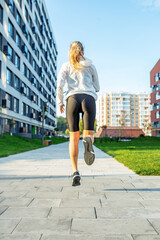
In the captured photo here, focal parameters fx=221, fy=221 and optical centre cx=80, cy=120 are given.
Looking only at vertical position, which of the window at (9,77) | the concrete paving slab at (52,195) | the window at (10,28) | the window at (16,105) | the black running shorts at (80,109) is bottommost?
the concrete paving slab at (52,195)

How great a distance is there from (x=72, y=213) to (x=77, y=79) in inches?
78.6

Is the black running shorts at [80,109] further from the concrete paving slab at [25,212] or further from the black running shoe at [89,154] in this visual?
the concrete paving slab at [25,212]

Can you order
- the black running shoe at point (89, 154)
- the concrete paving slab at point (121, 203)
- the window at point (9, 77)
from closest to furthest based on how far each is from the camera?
the concrete paving slab at point (121, 203), the black running shoe at point (89, 154), the window at point (9, 77)

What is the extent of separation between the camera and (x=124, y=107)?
429 feet

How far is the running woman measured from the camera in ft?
10.8

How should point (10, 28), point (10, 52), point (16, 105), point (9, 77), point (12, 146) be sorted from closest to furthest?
point (12, 146)
point (9, 77)
point (10, 52)
point (10, 28)
point (16, 105)

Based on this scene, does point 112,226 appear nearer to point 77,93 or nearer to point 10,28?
point 77,93

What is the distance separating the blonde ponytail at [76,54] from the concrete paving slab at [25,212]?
6.81 ft

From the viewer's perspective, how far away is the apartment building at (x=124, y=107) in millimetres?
129250

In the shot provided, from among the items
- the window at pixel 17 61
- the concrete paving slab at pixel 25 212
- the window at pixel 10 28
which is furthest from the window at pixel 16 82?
the concrete paving slab at pixel 25 212

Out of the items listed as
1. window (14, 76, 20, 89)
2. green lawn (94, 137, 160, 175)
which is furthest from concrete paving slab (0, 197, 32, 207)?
window (14, 76, 20, 89)

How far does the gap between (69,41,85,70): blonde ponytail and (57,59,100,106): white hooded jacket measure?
2.6 inches

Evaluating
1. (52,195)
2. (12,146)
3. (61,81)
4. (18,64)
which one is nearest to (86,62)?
(61,81)

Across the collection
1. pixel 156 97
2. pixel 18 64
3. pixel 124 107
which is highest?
pixel 124 107
